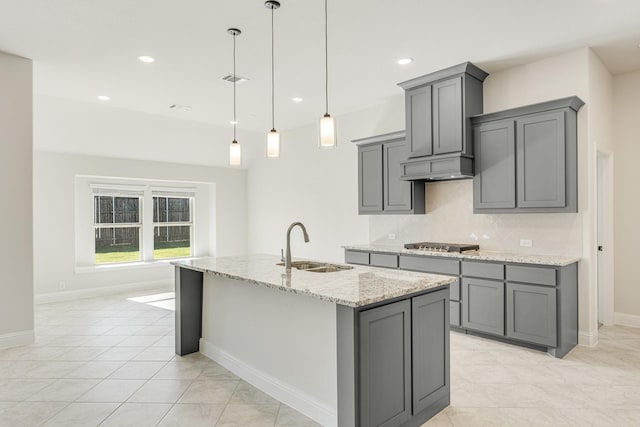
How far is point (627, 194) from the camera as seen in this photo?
4328mm

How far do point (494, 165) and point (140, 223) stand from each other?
619 cm

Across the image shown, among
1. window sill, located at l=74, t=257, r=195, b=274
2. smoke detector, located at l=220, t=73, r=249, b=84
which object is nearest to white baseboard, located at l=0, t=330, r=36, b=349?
window sill, located at l=74, t=257, r=195, b=274

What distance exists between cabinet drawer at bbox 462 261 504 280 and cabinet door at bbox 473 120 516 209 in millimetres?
654

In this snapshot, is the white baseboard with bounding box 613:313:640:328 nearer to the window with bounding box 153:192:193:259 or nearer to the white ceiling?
the white ceiling

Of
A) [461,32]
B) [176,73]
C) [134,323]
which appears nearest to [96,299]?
[134,323]

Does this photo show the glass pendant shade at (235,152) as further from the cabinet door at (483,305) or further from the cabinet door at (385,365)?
the cabinet door at (483,305)

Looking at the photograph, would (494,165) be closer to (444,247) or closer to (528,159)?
(528,159)

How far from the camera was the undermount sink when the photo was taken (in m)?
3.04

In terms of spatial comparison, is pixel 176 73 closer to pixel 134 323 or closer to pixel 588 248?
pixel 134 323

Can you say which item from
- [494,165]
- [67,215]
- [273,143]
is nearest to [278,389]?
[273,143]

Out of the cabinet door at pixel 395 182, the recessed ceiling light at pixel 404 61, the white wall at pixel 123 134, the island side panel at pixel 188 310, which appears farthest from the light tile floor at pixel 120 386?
the recessed ceiling light at pixel 404 61

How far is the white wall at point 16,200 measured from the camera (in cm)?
377

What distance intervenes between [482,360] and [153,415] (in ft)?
8.86

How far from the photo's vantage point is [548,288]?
3445 mm
